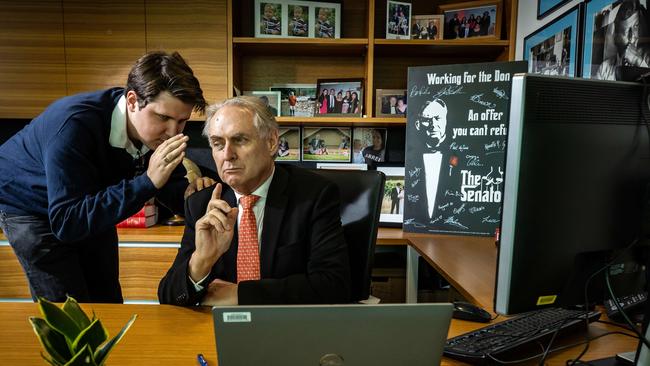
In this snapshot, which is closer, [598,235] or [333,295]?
[598,235]

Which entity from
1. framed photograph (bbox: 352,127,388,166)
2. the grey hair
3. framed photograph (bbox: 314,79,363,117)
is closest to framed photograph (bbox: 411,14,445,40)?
framed photograph (bbox: 314,79,363,117)

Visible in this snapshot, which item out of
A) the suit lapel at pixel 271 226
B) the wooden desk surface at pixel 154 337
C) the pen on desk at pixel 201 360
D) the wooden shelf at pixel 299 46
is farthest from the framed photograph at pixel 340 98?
the pen on desk at pixel 201 360

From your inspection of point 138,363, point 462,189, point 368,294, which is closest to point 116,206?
point 138,363

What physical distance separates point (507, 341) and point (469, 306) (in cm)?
24

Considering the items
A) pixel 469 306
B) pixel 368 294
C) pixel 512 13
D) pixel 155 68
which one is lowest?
pixel 368 294

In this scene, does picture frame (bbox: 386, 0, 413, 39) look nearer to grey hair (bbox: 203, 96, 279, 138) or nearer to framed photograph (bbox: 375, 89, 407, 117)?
framed photograph (bbox: 375, 89, 407, 117)

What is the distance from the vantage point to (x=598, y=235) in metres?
0.65

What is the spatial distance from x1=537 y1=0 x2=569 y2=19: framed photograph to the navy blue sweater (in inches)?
79.2

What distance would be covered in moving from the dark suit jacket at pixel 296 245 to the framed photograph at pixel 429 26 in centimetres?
164

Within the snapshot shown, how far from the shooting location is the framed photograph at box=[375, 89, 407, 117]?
2672 millimetres

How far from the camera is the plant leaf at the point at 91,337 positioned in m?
0.54

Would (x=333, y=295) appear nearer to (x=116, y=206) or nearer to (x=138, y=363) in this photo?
(x=138, y=363)

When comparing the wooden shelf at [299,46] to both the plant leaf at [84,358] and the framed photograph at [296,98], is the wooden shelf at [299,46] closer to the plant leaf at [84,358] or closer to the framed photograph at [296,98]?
the framed photograph at [296,98]

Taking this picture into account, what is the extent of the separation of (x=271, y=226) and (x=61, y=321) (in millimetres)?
757
